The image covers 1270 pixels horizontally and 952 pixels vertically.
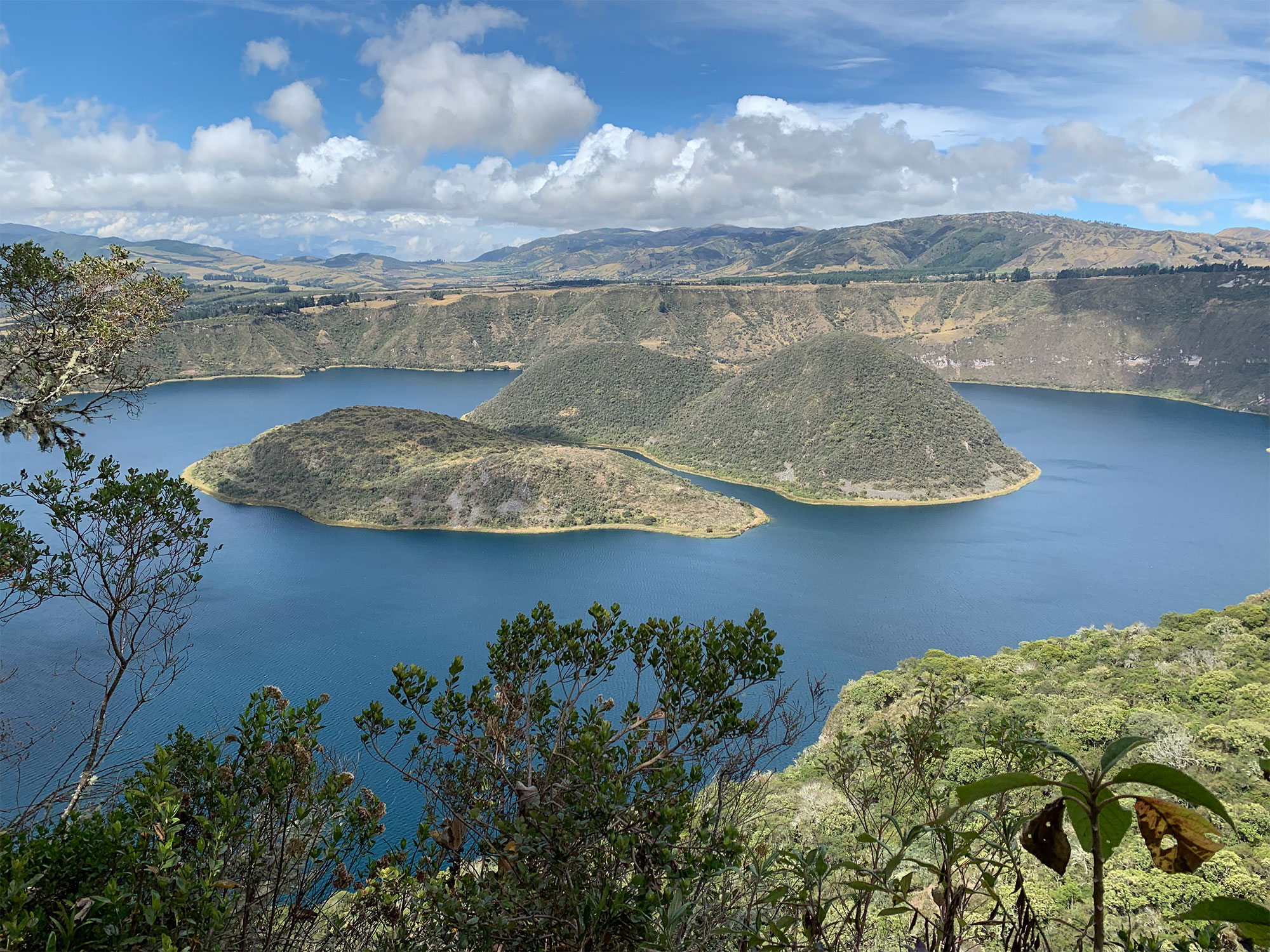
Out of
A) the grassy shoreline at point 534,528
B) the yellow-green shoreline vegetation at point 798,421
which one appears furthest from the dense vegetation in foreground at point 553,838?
the yellow-green shoreline vegetation at point 798,421

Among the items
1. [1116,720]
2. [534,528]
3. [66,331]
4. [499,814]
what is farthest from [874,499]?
[499,814]

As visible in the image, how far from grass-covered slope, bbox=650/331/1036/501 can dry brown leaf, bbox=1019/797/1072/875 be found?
84.7 meters

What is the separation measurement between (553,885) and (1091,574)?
227 feet

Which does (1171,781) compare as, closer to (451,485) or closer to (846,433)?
(451,485)

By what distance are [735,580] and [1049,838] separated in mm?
59599

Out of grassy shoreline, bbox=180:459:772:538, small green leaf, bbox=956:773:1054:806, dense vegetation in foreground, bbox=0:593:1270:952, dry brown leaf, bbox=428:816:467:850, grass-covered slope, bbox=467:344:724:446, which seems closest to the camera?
small green leaf, bbox=956:773:1054:806

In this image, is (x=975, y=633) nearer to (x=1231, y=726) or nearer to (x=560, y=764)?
(x=1231, y=726)

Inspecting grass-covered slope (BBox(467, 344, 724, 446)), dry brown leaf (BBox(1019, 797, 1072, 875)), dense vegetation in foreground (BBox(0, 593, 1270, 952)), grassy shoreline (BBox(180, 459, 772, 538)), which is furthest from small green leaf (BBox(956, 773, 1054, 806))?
grass-covered slope (BBox(467, 344, 724, 446))

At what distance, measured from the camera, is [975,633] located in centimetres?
5300

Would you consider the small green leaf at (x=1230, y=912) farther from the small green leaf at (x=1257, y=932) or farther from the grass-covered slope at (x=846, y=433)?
the grass-covered slope at (x=846, y=433)

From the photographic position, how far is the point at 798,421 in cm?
9638

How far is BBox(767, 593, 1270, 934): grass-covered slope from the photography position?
16328mm

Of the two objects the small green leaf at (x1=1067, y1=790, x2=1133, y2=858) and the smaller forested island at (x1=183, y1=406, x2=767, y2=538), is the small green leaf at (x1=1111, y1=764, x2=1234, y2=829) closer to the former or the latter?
the small green leaf at (x1=1067, y1=790, x2=1133, y2=858)

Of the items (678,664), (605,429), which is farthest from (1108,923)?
(605,429)
